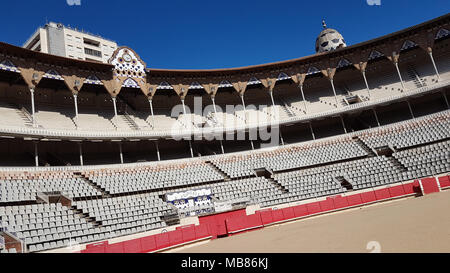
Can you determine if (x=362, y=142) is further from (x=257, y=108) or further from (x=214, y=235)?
(x=214, y=235)

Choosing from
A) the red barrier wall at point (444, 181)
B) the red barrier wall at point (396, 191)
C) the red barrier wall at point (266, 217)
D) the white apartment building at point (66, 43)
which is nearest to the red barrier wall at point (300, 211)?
the red barrier wall at point (266, 217)

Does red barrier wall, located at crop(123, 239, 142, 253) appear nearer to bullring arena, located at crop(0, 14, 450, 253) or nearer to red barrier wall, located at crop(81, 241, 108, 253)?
bullring arena, located at crop(0, 14, 450, 253)

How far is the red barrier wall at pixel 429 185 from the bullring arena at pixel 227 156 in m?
0.07

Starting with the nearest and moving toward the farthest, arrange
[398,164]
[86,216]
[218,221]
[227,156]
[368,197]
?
1. [86,216]
2. [218,221]
3. [368,197]
4. [398,164]
5. [227,156]

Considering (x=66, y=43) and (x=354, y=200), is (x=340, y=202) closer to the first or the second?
(x=354, y=200)

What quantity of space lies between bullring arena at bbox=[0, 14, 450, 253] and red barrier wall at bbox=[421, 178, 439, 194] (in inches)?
2.9

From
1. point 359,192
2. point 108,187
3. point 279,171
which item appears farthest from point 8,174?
point 359,192

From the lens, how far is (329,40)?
5638 centimetres

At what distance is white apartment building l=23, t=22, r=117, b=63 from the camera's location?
56844 mm

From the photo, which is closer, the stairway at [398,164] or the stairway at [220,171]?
the stairway at [398,164]

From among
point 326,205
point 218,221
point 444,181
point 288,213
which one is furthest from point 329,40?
point 218,221

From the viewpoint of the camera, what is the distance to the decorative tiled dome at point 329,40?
5588cm

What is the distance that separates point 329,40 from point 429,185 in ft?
135

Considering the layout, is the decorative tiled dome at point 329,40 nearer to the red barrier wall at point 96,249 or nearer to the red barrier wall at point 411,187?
the red barrier wall at point 411,187
